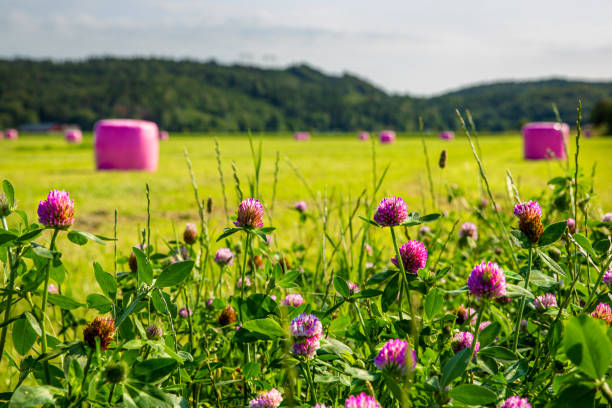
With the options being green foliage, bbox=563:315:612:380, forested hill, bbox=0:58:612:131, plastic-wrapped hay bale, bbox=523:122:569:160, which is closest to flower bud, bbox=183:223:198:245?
green foliage, bbox=563:315:612:380

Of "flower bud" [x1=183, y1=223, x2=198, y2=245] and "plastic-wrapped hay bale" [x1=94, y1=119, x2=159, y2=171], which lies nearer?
"flower bud" [x1=183, y1=223, x2=198, y2=245]

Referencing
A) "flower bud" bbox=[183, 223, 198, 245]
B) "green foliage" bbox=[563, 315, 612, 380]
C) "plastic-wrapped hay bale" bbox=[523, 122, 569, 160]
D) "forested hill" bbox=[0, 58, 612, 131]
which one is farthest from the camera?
"forested hill" bbox=[0, 58, 612, 131]

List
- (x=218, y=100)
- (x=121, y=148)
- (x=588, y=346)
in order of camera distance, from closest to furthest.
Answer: (x=588, y=346) → (x=121, y=148) → (x=218, y=100)

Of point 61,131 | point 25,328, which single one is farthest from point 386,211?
point 61,131

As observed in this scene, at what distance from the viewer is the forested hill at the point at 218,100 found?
258 feet

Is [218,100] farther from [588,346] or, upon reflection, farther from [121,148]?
[588,346]

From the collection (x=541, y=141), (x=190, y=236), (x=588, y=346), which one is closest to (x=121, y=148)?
(x=190, y=236)

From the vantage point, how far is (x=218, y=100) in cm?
9531

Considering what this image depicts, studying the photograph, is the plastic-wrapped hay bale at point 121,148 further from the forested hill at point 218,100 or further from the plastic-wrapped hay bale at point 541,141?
the forested hill at point 218,100

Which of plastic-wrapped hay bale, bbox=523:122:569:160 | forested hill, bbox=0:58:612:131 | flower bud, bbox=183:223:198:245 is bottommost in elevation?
flower bud, bbox=183:223:198:245

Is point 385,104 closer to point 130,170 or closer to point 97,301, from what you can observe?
point 130,170

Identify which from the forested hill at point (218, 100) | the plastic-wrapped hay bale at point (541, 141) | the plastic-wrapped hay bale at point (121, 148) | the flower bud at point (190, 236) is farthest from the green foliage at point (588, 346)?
the forested hill at point (218, 100)

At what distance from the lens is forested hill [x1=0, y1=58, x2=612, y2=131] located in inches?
3093

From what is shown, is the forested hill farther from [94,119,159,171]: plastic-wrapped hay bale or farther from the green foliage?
the green foliage
